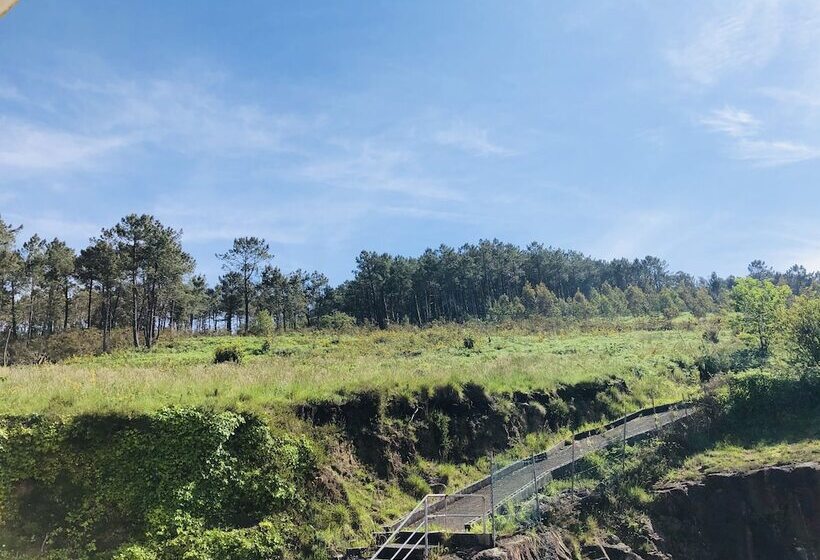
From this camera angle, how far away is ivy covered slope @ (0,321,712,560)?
1326 centimetres

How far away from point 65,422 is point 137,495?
2.86 metres

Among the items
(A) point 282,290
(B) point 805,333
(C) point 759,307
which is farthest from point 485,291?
(B) point 805,333

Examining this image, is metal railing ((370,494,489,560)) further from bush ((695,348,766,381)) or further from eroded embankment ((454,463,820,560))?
bush ((695,348,766,381))

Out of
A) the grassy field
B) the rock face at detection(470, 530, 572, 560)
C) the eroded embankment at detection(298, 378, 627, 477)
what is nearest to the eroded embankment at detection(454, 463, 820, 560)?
the rock face at detection(470, 530, 572, 560)

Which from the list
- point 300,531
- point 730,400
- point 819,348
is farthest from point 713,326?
point 300,531

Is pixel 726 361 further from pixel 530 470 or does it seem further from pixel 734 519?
pixel 530 470

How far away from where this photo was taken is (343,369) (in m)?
24.0

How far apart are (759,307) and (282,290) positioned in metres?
67.5

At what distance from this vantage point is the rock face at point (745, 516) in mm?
19031

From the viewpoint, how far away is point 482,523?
16.1 m

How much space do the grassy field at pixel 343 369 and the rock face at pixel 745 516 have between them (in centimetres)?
783

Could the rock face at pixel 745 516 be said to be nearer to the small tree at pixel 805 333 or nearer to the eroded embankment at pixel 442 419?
the eroded embankment at pixel 442 419

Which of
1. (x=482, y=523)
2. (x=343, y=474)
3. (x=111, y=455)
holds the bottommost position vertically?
(x=482, y=523)

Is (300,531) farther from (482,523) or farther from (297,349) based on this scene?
(297,349)
